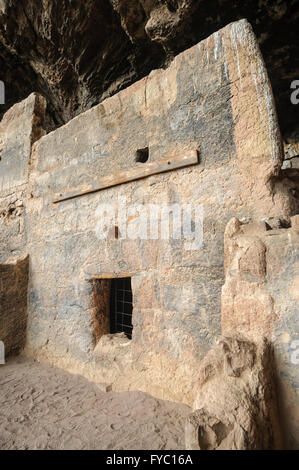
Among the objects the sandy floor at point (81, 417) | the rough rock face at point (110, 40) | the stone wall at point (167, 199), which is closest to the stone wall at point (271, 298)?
the stone wall at point (167, 199)

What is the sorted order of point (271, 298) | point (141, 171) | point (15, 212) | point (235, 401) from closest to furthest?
point (235, 401) → point (271, 298) → point (141, 171) → point (15, 212)

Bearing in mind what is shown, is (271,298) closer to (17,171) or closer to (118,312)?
(118,312)

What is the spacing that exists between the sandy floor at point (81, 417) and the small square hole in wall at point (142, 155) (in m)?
1.99

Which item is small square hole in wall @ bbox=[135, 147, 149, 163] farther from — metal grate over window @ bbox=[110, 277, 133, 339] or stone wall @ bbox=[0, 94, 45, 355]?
stone wall @ bbox=[0, 94, 45, 355]

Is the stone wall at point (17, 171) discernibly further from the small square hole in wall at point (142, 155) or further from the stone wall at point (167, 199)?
the small square hole in wall at point (142, 155)

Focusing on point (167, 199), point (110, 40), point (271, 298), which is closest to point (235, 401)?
point (271, 298)

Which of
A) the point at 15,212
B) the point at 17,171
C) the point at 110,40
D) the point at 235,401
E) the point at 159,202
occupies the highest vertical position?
the point at 110,40

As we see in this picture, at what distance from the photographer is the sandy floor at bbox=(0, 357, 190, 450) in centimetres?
151

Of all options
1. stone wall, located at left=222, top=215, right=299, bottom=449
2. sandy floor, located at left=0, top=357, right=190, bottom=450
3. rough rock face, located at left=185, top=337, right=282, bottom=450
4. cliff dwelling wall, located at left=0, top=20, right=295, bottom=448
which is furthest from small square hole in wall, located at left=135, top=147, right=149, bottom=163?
sandy floor, located at left=0, top=357, right=190, bottom=450

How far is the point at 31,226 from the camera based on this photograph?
3301mm

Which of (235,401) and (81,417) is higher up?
(235,401)

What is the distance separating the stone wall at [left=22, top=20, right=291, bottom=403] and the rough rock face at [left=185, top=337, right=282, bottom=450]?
57 cm

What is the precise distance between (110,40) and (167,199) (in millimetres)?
5431

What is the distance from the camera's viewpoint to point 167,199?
7.11 ft
